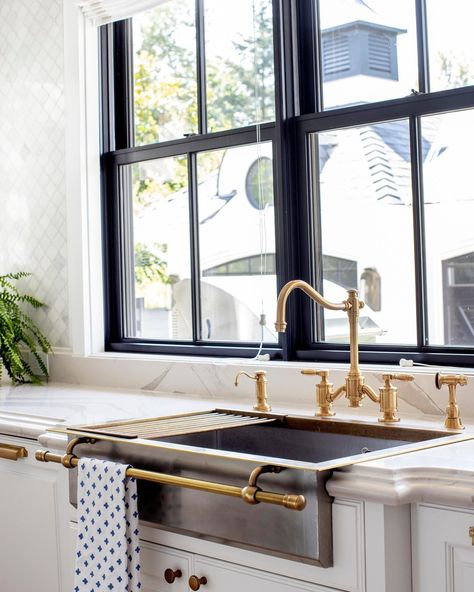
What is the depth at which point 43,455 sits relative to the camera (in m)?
2.32

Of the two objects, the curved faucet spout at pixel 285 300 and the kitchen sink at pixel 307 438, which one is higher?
the curved faucet spout at pixel 285 300

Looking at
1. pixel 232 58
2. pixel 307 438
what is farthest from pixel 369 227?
pixel 232 58

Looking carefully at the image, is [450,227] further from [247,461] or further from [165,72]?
[165,72]

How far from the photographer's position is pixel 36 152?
12.1ft

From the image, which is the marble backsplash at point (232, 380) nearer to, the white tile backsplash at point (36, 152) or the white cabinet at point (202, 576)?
the white tile backsplash at point (36, 152)

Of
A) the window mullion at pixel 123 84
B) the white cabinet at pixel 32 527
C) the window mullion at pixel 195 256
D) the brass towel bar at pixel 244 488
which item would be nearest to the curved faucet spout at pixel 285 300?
the brass towel bar at pixel 244 488

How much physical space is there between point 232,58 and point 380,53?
70 cm

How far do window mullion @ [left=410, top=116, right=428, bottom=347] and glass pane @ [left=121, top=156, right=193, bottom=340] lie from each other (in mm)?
1034

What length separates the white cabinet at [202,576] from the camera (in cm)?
186

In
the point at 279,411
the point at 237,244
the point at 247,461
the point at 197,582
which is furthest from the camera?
the point at 237,244

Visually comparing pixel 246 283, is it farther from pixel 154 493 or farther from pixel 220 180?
pixel 154 493

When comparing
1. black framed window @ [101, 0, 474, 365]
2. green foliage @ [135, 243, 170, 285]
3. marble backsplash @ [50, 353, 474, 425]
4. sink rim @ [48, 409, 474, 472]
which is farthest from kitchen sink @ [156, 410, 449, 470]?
green foliage @ [135, 243, 170, 285]

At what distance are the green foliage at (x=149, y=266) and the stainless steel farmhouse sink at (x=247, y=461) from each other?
3.29ft

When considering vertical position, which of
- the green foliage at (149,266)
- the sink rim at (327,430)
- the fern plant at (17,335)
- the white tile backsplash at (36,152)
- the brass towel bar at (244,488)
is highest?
the white tile backsplash at (36,152)
